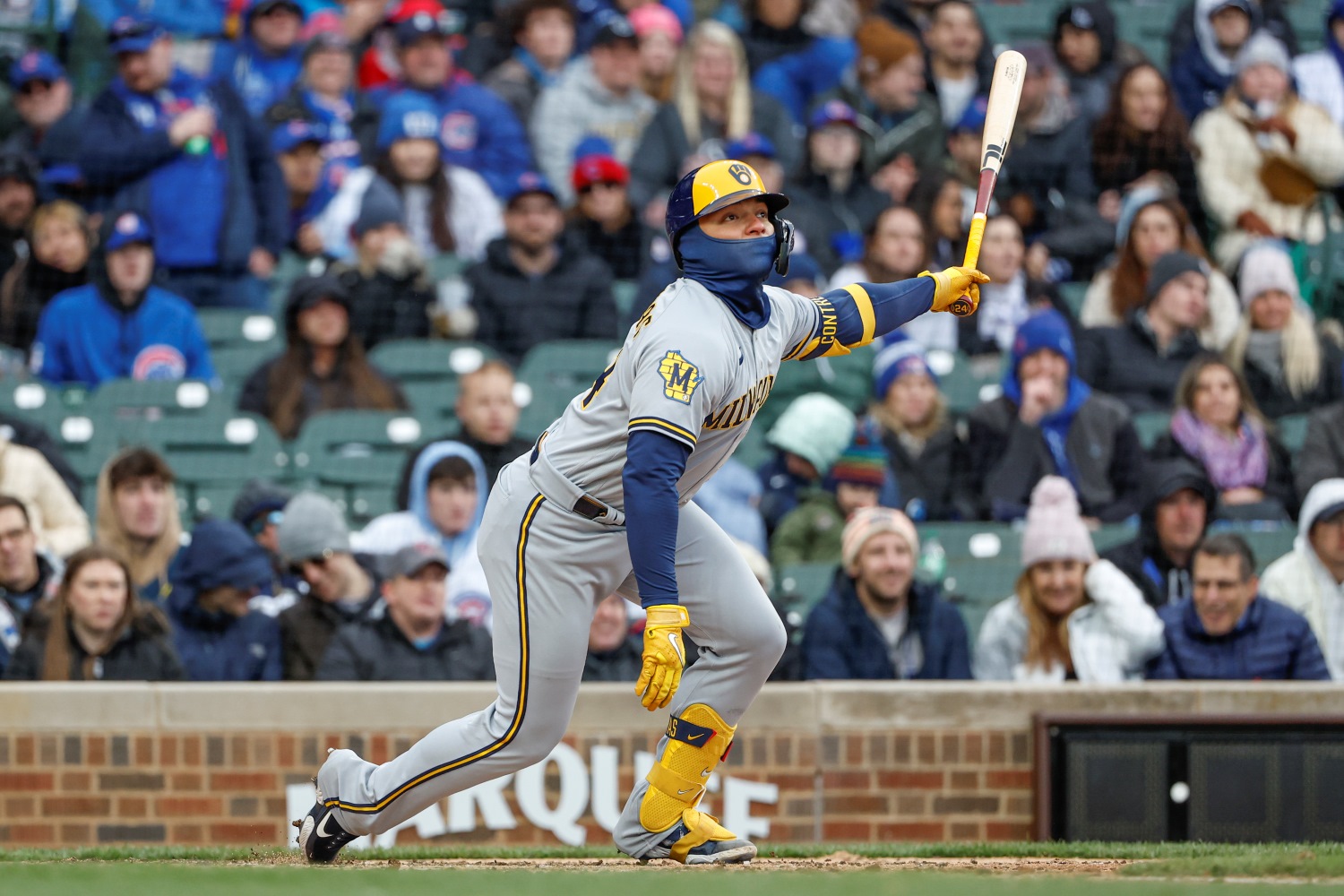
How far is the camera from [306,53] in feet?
31.0

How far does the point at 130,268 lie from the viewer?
7.99 metres

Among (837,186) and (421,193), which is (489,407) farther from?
(837,186)

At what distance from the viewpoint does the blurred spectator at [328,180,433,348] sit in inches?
328

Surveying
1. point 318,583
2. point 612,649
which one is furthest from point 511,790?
point 318,583

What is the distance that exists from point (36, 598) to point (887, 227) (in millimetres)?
4065

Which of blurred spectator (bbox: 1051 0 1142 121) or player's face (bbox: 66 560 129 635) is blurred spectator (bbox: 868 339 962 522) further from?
player's face (bbox: 66 560 129 635)

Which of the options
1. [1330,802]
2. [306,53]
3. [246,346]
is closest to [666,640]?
[1330,802]

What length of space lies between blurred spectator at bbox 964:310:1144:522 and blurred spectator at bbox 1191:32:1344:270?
1.89m

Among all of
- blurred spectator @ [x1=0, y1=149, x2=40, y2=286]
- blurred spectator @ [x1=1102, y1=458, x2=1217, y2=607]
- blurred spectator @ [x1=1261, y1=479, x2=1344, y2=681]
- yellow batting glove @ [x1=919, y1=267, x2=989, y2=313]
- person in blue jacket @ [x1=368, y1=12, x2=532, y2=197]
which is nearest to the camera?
yellow batting glove @ [x1=919, y1=267, x2=989, y2=313]

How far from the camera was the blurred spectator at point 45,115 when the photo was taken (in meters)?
8.95

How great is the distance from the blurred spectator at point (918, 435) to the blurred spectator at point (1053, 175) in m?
1.71

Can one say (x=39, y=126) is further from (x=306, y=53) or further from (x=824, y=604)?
(x=824, y=604)

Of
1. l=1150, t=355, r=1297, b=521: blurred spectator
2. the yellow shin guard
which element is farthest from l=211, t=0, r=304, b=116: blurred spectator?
the yellow shin guard

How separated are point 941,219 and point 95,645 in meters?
4.45
